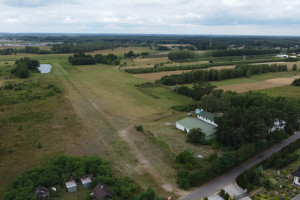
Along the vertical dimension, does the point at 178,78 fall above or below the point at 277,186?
above

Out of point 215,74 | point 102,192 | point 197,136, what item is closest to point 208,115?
point 197,136

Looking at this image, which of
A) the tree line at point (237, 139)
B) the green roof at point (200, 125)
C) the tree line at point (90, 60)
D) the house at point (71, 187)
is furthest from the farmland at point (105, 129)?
→ the tree line at point (90, 60)

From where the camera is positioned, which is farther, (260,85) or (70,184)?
(260,85)

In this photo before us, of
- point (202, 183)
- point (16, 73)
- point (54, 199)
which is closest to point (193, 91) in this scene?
point (202, 183)

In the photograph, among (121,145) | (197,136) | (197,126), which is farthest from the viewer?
(197,126)

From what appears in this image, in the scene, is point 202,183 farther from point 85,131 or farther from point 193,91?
point 193,91

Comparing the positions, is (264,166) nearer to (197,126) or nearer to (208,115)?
(197,126)
